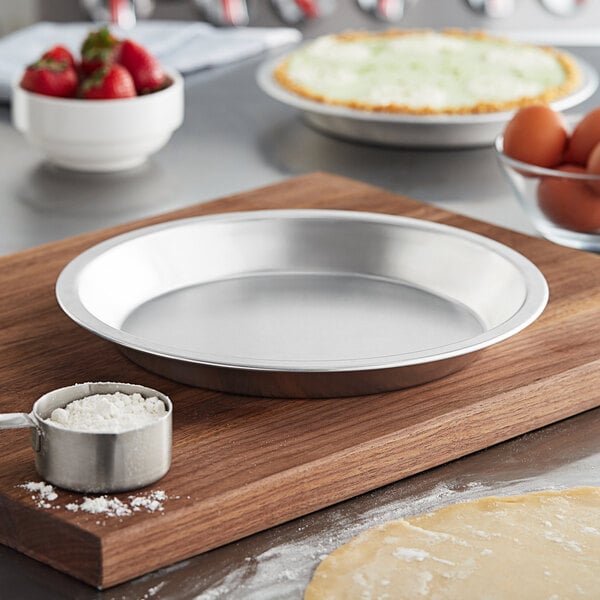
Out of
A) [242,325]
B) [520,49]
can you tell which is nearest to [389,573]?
[242,325]

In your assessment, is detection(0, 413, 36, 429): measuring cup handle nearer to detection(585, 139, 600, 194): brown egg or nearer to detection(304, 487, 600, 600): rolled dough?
detection(304, 487, 600, 600): rolled dough

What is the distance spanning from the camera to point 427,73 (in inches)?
68.4

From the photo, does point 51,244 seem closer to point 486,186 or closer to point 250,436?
point 250,436

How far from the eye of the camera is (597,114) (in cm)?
127

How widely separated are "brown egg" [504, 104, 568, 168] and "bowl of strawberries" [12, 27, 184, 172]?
440 millimetres

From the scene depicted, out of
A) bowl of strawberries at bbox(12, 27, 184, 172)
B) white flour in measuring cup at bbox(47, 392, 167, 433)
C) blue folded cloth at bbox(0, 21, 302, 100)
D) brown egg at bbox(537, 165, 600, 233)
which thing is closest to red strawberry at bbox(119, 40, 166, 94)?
bowl of strawberries at bbox(12, 27, 184, 172)

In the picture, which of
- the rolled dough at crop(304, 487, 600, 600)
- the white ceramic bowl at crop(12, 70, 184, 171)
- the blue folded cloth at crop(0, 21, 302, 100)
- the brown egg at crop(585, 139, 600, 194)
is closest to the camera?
the rolled dough at crop(304, 487, 600, 600)

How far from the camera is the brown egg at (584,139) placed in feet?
4.15

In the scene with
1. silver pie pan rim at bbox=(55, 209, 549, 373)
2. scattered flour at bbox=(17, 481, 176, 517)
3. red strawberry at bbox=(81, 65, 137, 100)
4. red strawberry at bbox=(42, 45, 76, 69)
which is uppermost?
red strawberry at bbox=(42, 45, 76, 69)

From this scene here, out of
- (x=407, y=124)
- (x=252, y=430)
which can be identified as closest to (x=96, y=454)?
(x=252, y=430)

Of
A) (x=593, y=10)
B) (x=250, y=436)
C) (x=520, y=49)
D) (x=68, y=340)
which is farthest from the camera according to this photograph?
(x=593, y=10)

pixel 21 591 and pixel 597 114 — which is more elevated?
pixel 597 114

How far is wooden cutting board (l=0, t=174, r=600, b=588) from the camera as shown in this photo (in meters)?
0.72

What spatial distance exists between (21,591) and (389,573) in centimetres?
21
